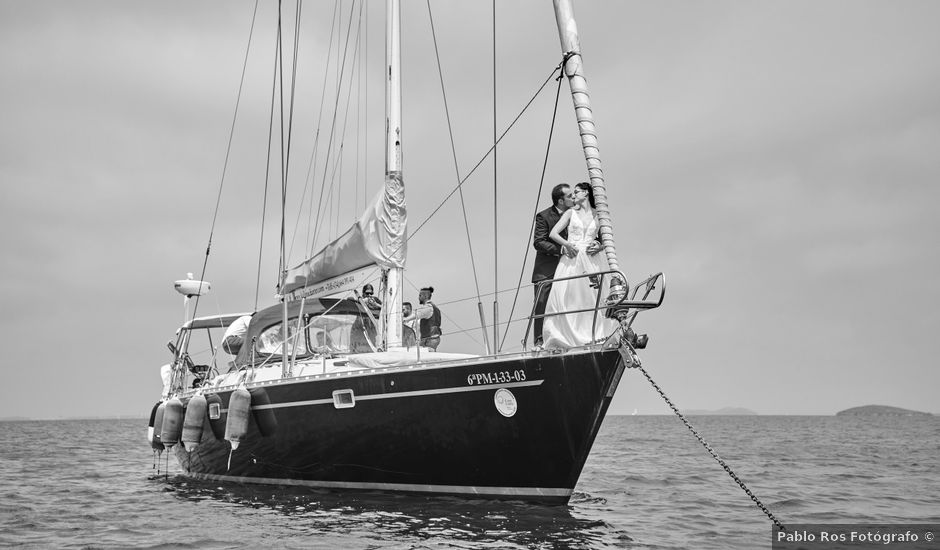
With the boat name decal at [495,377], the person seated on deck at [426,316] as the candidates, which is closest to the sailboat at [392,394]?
the boat name decal at [495,377]

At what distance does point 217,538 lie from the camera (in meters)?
8.39

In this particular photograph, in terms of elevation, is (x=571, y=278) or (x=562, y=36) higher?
(x=562, y=36)

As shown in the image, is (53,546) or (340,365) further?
(340,365)

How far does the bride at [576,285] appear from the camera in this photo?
9.20m

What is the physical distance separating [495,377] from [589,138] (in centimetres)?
316

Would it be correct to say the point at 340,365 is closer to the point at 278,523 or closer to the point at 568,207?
the point at 278,523

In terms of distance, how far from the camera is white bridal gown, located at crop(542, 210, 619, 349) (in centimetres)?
919

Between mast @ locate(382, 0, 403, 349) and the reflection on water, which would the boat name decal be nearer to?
the reflection on water

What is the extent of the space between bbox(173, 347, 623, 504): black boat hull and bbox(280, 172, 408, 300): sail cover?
2.55 metres

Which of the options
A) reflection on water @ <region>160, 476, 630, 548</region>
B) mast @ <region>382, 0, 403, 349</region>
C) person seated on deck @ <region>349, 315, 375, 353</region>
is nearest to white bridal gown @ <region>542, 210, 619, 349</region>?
reflection on water @ <region>160, 476, 630, 548</region>

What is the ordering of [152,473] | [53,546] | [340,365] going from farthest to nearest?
[152,473] < [340,365] < [53,546]

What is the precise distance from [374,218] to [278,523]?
17.5 ft

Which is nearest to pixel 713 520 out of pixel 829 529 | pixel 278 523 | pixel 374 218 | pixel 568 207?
pixel 829 529

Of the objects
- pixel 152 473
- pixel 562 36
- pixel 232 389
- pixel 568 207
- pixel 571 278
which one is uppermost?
pixel 562 36
